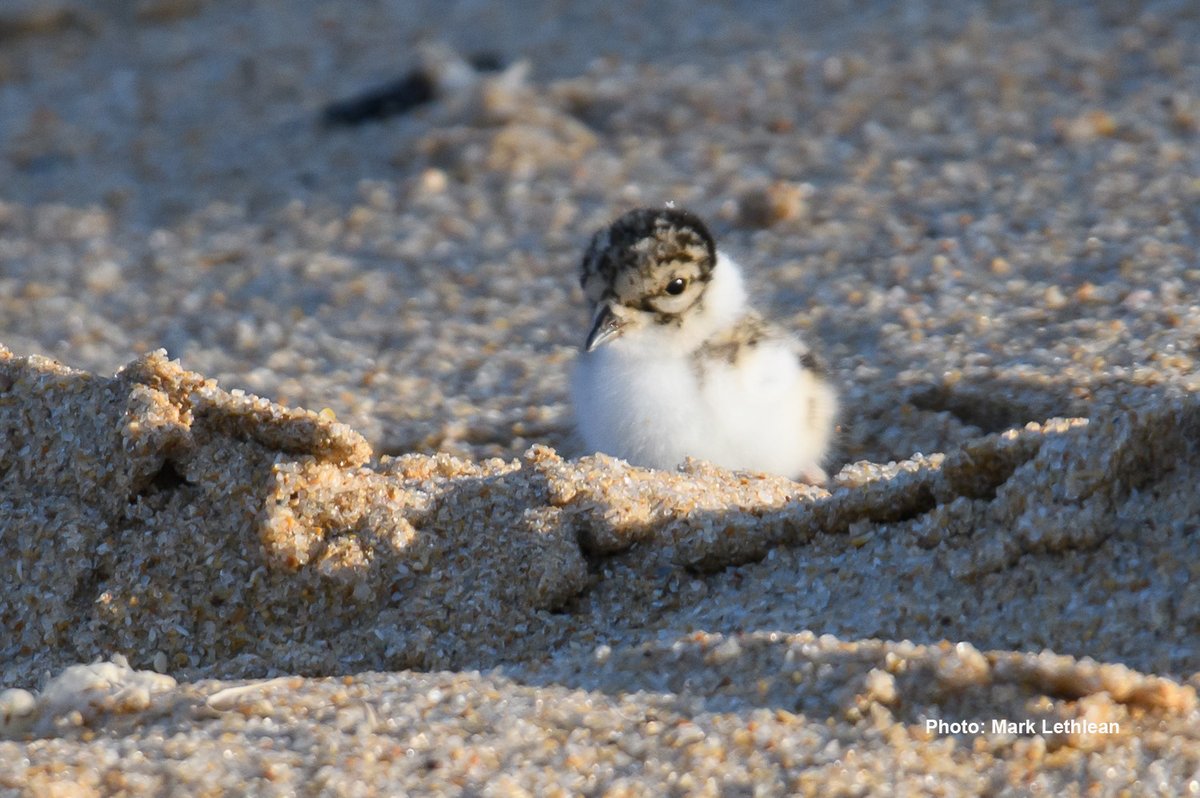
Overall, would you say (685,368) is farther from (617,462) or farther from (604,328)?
(617,462)

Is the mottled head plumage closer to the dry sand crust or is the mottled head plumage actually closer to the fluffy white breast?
the fluffy white breast

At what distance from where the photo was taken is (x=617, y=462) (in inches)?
131

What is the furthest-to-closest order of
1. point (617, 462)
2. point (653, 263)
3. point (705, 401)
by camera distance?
point (653, 263)
point (705, 401)
point (617, 462)

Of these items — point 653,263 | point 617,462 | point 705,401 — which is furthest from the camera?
point 653,263

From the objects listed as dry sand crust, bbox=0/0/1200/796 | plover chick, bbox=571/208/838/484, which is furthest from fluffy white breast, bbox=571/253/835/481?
dry sand crust, bbox=0/0/1200/796

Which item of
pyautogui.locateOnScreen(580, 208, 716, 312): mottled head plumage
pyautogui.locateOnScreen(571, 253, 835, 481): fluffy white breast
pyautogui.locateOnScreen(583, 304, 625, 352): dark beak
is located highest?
pyautogui.locateOnScreen(580, 208, 716, 312): mottled head plumage

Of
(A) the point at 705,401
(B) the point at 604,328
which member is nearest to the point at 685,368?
→ (A) the point at 705,401

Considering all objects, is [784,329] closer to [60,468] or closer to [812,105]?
[60,468]

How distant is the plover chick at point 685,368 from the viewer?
4023 mm

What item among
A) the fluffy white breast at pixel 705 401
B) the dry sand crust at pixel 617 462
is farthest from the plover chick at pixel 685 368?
the dry sand crust at pixel 617 462

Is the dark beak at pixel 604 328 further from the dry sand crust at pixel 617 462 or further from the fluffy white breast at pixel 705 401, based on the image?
the dry sand crust at pixel 617 462

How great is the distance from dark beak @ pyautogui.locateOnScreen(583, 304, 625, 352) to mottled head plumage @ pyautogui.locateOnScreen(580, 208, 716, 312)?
0.12ft

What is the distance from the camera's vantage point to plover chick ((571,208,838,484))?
4.02 meters

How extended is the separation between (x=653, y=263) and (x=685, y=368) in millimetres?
292
